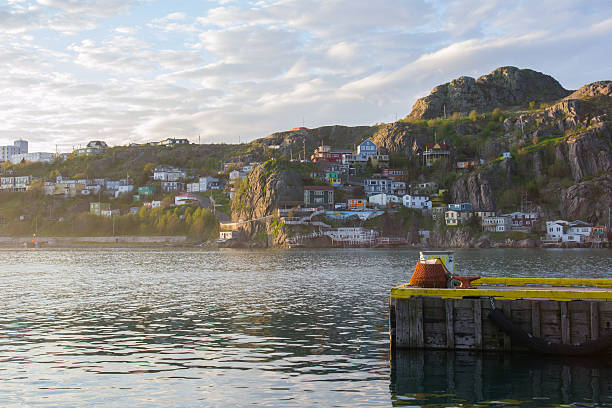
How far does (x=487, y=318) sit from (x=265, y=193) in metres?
148

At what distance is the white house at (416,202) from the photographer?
157 metres

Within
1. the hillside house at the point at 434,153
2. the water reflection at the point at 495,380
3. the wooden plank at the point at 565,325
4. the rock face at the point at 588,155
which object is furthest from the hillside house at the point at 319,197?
the wooden plank at the point at 565,325

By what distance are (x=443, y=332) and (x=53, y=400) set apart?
517 inches

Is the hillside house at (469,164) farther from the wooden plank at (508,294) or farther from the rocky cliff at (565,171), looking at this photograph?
the wooden plank at (508,294)

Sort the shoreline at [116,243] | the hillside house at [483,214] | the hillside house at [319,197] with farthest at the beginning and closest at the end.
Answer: the shoreline at [116,243] → the hillside house at [319,197] → the hillside house at [483,214]

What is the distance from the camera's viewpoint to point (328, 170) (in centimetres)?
18238

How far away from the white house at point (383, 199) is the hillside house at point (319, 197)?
452 inches

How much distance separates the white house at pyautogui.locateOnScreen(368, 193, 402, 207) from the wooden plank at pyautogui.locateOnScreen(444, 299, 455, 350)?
139m

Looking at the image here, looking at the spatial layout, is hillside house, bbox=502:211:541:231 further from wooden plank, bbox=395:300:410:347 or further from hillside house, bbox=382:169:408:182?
wooden plank, bbox=395:300:410:347

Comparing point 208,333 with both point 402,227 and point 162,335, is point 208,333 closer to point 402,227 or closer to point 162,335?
point 162,335

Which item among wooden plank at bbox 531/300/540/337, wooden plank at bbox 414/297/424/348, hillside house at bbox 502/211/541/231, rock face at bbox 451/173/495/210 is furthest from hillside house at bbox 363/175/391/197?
wooden plank at bbox 531/300/540/337

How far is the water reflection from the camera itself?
16.3 meters

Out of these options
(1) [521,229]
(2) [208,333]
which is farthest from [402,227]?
(2) [208,333]

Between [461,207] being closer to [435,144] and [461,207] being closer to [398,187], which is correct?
[398,187]
